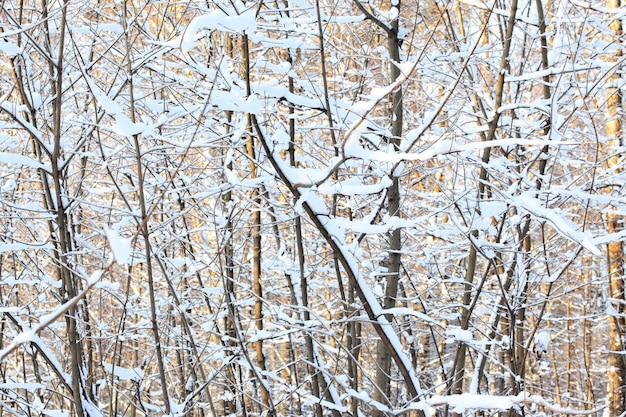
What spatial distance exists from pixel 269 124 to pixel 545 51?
1.97 metres

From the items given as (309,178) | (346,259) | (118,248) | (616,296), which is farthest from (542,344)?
(616,296)

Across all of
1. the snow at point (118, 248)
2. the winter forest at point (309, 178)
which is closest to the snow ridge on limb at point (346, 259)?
the winter forest at point (309, 178)

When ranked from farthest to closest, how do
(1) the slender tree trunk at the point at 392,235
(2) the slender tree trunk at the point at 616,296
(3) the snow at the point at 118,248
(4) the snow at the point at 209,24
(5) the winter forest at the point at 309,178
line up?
1. (2) the slender tree trunk at the point at 616,296
2. (1) the slender tree trunk at the point at 392,235
3. (5) the winter forest at the point at 309,178
4. (4) the snow at the point at 209,24
5. (3) the snow at the point at 118,248

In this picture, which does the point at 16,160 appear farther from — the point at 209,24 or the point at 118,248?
the point at 118,248

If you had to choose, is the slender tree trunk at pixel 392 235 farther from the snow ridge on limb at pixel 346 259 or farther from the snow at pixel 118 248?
the snow at pixel 118 248

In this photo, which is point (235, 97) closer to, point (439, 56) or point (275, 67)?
point (275, 67)

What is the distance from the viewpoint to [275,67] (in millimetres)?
A: 3199

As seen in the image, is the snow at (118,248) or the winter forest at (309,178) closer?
the snow at (118,248)

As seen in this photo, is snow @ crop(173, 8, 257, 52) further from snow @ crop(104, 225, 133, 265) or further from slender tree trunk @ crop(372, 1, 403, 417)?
slender tree trunk @ crop(372, 1, 403, 417)

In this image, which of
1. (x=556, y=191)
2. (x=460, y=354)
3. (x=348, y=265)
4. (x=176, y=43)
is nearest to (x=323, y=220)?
(x=348, y=265)

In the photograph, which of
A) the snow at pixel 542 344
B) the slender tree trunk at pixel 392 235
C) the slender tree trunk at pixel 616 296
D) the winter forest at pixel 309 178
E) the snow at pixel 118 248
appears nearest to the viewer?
the snow at pixel 118 248

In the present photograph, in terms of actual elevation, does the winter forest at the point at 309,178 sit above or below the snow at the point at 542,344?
above

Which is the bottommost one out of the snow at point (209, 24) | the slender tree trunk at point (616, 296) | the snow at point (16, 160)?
the slender tree trunk at point (616, 296)

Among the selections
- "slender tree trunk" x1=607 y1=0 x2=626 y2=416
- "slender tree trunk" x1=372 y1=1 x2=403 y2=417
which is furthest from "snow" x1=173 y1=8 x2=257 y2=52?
"slender tree trunk" x1=607 y1=0 x2=626 y2=416
